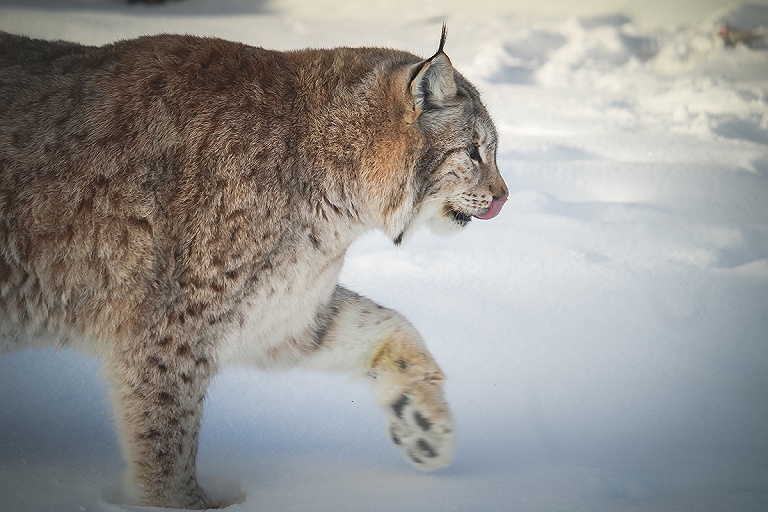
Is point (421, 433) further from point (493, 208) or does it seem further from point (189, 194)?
point (189, 194)

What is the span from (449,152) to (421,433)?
962 mm

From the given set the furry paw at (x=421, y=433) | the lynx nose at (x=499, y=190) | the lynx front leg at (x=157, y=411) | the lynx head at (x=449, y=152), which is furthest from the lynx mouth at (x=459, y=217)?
the lynx front leg at (x=157, y=411)

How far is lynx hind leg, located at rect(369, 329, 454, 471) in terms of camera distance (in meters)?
2.80

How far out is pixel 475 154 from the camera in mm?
2820

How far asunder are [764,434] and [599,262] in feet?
4.23

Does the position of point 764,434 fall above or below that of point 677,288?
below

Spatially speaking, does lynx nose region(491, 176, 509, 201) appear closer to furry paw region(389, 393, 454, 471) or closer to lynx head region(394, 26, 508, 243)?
lynx head region(394, 26, 508, 243)

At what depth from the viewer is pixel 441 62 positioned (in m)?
2.60

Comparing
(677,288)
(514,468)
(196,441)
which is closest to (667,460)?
(514,468)

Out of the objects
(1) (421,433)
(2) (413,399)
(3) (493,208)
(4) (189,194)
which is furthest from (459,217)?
(4) (189,194)

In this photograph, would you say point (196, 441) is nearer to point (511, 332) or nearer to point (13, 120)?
point (13, 120)

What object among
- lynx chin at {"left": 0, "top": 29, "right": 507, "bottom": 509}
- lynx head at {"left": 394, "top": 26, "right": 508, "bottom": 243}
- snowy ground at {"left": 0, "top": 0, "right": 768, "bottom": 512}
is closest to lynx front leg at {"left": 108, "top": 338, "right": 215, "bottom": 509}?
lynx chin at {"left": 0, "top": 29, "right": 507, "bottom": 509}

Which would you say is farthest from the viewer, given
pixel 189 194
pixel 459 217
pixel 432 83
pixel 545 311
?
pixel 545 311

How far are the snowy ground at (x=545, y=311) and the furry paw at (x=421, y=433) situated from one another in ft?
0.19
